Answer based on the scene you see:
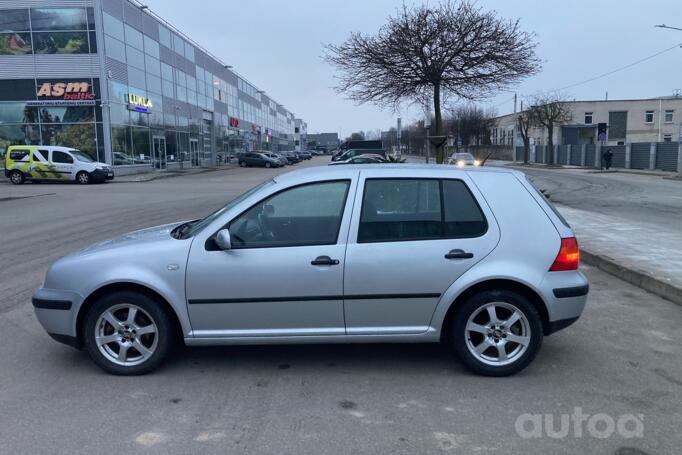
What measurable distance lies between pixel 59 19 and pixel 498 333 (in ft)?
118

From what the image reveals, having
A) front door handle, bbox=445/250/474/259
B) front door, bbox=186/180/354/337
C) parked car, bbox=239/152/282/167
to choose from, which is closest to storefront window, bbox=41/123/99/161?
parked car, bbox=239/152/282/167

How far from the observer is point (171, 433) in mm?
3387

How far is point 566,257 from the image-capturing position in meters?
4.23

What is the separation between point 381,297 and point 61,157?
28.1 meters

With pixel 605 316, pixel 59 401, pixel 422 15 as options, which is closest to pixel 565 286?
pixel 605 316

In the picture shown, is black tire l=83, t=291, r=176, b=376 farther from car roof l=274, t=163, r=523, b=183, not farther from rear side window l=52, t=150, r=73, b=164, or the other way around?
rear side window l=52, t=150, r=73, b=164

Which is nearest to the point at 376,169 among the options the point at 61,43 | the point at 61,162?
the point at 61,162

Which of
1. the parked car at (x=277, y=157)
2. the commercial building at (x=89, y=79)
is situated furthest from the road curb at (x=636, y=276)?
the parked car at (x=277, y=157)

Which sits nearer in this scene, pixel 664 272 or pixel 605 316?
pixel 605 316

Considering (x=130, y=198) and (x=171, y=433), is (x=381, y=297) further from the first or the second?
(x=130, y=198)

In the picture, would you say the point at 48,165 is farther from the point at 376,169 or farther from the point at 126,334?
the point at 376,169

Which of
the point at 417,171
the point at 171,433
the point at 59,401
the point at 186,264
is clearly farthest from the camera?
the point at 417,171

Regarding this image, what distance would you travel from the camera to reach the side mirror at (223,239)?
4.04 metres

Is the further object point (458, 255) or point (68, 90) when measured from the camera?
point (68, 90)
